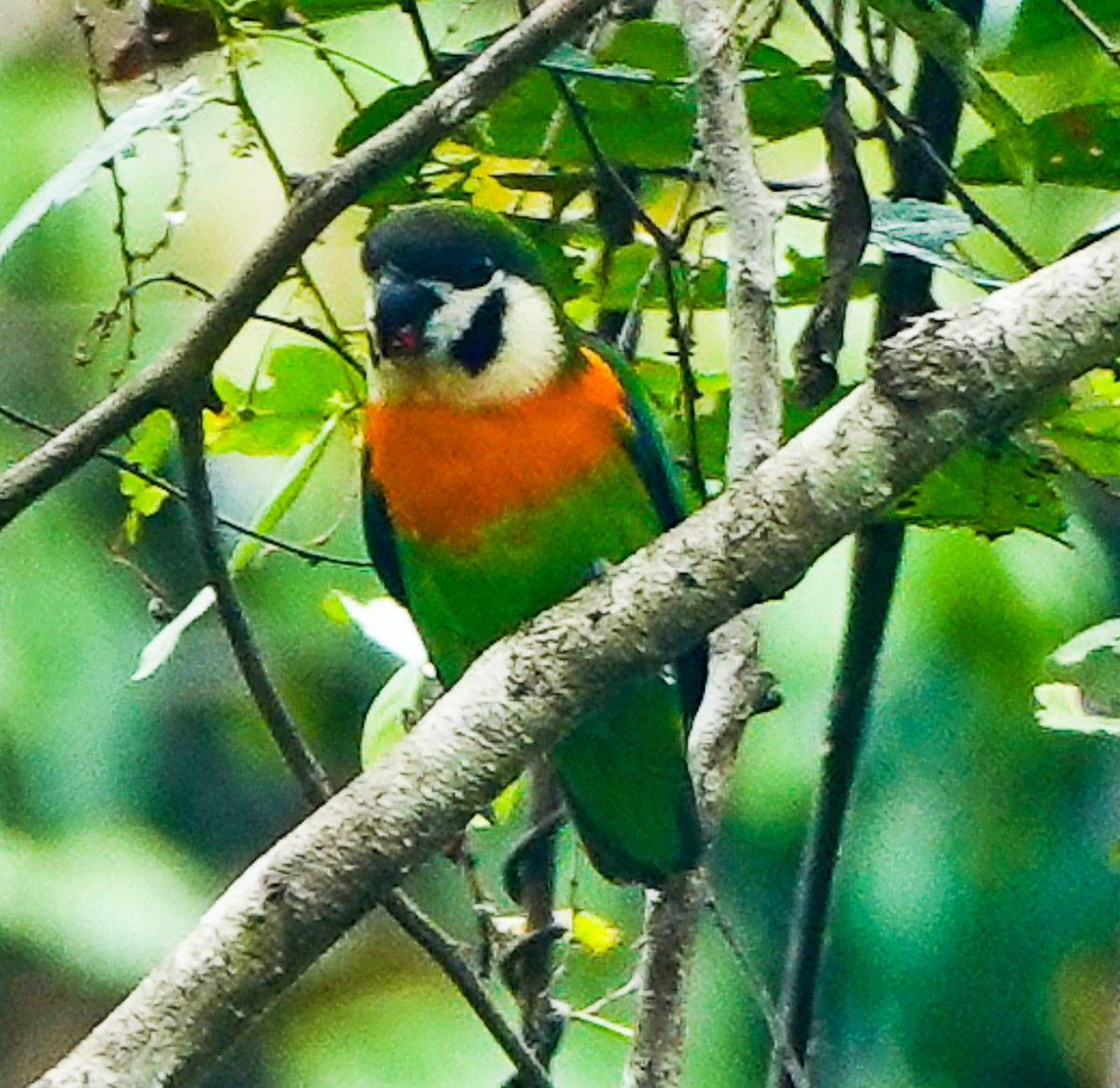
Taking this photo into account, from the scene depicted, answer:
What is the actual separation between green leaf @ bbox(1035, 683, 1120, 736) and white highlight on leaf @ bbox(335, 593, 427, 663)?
0.37m

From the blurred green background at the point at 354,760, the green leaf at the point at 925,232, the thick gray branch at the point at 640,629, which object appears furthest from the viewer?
the blurred green background at the point at 354,760

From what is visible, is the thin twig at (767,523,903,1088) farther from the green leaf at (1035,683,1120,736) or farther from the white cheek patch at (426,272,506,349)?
the white cheek patch at (426,272,506,349)

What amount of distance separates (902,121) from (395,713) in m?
0.42

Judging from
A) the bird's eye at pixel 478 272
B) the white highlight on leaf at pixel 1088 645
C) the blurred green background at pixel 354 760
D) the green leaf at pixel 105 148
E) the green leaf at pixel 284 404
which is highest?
the green leaf at pixel 105 148

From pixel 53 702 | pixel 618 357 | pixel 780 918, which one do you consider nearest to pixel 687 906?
pixel 618 357

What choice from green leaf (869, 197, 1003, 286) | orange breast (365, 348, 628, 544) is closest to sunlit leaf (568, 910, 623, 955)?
orange breast (365, 348, 628, 544)

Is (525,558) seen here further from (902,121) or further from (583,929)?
(902,121)

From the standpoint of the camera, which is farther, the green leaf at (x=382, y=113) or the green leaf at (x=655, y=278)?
the green leaf at (x=655, y=278)

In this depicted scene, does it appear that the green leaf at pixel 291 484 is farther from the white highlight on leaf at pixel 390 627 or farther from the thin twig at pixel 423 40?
the thin twig at pixel 423 40

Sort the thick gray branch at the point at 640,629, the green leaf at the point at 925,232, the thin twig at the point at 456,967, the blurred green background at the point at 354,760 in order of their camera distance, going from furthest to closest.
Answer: the blurred green background at the point at 354,760, the green leaf at the point at 925,232, the thin twig at the point at 456,967, the thick gray branch at the point at 640,629

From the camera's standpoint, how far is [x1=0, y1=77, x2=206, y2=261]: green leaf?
3.25 feet

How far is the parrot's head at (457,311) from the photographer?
1213 mm

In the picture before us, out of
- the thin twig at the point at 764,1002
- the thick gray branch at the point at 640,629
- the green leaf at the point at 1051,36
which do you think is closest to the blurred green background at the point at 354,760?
the green leaf at the point at 1051,36

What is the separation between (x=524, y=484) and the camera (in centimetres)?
132
